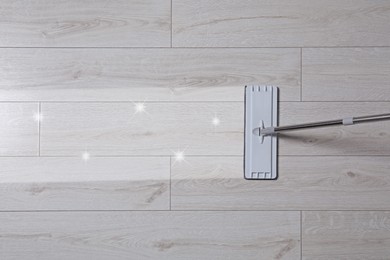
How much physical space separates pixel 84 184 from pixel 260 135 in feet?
1.70

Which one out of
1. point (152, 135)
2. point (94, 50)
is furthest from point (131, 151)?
point (94, 50)

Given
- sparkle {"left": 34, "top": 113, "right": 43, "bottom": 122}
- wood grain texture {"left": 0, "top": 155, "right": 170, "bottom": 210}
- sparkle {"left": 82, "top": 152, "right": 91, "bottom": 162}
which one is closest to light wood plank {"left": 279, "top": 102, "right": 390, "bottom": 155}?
wood grain texture {"left": 0, "top": 155, "right": 170, "bottom": 210}

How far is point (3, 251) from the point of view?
1339mm

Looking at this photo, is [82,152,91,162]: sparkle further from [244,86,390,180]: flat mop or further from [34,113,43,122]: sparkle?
[244,86,390,180]: flat mop

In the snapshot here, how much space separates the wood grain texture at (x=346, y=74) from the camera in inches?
53.8

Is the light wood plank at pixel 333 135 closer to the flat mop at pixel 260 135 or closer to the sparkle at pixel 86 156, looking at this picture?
the flat mop at pixel 260 135

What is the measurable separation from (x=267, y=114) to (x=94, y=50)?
528mm

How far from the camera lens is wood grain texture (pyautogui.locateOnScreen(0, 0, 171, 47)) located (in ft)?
4.46

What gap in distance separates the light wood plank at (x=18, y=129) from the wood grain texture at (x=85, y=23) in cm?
18

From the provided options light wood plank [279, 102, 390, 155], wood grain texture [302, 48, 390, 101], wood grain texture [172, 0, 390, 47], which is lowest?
light wood plank [279, 102, 390, 155]

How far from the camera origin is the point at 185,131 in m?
1.37

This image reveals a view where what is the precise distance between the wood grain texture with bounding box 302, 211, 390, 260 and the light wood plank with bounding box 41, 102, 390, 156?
0.18m

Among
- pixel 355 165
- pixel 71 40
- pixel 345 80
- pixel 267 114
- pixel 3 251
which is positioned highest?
pixel 71 40

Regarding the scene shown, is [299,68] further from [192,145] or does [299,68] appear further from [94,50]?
[94,50]
